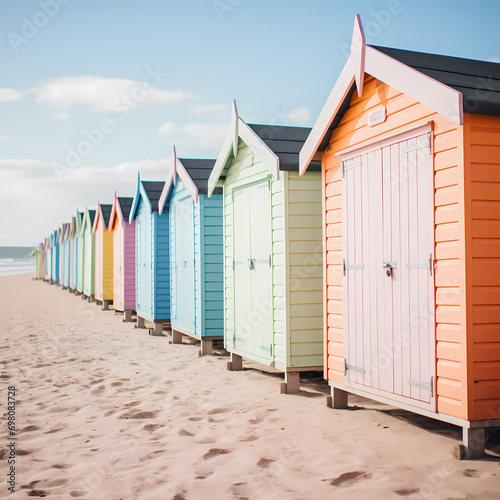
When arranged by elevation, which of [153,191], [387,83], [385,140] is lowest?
[385,140]

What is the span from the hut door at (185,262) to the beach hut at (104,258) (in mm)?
8215

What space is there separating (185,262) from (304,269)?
413 centimetres

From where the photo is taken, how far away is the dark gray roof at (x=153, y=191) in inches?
490

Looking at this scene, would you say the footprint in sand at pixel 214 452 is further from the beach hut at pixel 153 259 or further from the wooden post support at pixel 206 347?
the beach hut at pixel 153 259

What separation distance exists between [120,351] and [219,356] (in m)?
1.85

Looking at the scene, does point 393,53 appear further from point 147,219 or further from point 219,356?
point 147,219

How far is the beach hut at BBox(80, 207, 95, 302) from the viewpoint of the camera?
69.5ft

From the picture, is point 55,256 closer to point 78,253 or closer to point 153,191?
point 78,253

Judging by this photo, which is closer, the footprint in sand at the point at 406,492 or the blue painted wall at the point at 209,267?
the footprint in sand at the point at 406,492

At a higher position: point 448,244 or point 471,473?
point 448,244

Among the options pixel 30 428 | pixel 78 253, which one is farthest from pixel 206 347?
pixel 78 253

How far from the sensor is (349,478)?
3.70 meters

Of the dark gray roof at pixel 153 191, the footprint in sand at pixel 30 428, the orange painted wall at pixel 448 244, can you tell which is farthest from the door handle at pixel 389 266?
the dark gray roof at pixel 153 191

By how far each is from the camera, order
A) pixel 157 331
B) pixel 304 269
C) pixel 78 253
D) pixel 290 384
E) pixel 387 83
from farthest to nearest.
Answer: pixel 78 253 < pixel 157 331 < pixel 304 269 < pixel 290 384 < pixel 387 83
